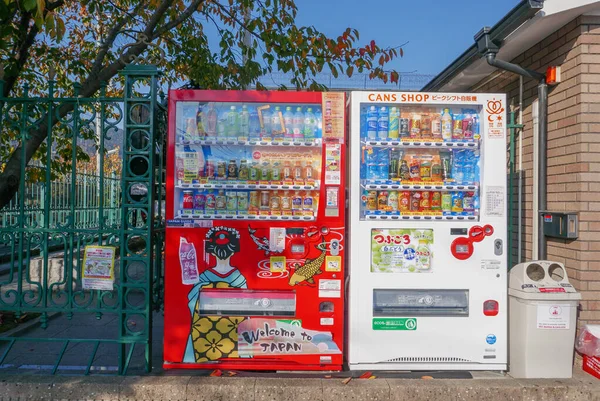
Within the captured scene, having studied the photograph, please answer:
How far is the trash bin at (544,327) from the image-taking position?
4219mm

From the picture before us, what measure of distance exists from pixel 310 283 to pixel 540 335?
7.03 ft

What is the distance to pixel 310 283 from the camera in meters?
4.34

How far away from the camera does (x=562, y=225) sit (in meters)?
4.61

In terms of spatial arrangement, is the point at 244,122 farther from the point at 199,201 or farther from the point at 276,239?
the point at 276,239

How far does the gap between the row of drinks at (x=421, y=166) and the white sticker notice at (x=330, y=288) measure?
Answer: 104cm

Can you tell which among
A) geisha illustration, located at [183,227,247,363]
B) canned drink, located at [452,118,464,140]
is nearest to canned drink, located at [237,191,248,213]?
geisha illustration, located at [183,227,247,363]

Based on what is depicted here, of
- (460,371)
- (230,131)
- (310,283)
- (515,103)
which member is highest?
(515,103)

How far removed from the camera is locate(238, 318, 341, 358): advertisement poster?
14.2 ft

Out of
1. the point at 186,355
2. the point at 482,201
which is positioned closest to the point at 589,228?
the point at 482,201

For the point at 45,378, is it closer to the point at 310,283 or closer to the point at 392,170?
the point at 310,283

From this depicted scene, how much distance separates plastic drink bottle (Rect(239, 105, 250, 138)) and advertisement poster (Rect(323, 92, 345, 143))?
2.40ft

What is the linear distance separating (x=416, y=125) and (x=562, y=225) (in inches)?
69.9

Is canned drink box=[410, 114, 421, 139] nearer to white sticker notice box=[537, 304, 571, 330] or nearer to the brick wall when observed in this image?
the brick wall

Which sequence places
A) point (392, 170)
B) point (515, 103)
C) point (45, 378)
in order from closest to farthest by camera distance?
point (45, 378) < point (392, 170) < point (515, 103)
